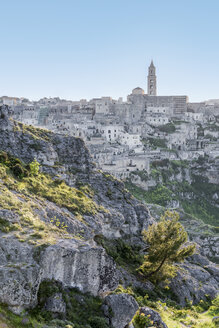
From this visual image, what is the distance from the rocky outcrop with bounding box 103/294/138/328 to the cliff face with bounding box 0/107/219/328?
88cm

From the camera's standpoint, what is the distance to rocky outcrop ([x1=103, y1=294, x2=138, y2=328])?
717 inches

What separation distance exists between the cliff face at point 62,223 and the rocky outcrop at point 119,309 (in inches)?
34.7

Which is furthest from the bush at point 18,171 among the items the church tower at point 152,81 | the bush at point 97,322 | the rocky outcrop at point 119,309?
the church tower at point 152,81

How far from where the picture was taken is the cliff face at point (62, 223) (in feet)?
55.1

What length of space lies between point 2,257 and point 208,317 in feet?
60.7

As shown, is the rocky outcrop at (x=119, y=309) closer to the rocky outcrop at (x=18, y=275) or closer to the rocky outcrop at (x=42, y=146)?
the rocky outcrop at (x=18, y=275)

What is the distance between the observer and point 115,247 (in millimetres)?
31531

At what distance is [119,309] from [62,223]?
793 cm

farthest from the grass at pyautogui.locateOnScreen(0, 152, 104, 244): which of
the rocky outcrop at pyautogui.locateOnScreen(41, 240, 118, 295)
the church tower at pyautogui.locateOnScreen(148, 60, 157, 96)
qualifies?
the church tower at pyautogui.locateOnScreen(148, 60, 157, 96)

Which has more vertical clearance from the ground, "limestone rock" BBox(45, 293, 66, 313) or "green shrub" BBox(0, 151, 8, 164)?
"green shrub" BBox(0, 151, 8, 164)

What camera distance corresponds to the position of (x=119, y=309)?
60.7ft

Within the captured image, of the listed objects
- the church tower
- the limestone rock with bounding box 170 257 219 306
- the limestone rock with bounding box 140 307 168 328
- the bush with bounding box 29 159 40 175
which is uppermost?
the church tower

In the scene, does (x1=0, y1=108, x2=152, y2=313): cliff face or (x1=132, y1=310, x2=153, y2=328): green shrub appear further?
(x1=132, y1=310, x2=153, y2=328): green shrub

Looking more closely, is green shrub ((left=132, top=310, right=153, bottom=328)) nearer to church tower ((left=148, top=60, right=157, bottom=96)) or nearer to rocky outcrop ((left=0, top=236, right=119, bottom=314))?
rocky outcrop ((left=0, top=236, right=119, bottom=314))
